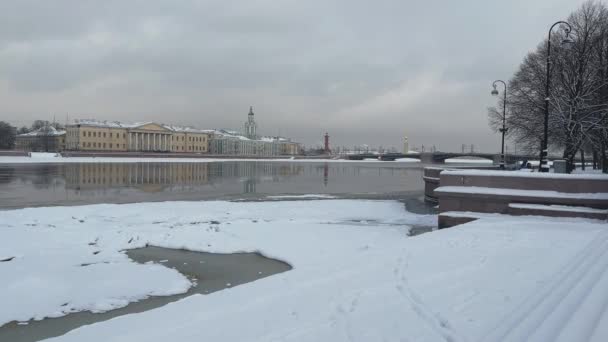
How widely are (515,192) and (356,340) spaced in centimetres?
1028

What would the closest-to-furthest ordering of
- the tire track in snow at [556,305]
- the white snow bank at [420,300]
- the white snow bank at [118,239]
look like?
the tire track in snow at [556,305], the white snow bank at [420,300], the white snow bank at [118,239]

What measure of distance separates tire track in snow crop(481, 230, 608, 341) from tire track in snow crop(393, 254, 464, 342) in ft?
1.14

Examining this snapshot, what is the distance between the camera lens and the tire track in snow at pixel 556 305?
4.47 meters

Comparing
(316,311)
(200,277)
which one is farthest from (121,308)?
(316,311)

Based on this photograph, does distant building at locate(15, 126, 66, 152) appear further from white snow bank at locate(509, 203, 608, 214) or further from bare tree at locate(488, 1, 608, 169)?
white snow bank at locate(509, 203, 608, 214)

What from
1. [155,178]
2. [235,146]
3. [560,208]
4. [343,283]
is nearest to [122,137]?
[235,146]

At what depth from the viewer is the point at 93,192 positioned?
1061 inches

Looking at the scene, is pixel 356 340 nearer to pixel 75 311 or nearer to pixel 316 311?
pixel 316 311

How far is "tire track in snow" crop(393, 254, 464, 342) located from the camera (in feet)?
15.2

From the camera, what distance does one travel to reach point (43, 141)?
13838cm

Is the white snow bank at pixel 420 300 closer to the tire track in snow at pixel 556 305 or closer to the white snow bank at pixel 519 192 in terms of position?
the tire track in snow at pixel 556 305

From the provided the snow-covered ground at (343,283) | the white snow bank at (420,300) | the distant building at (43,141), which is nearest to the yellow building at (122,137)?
the distant building at (43,141)

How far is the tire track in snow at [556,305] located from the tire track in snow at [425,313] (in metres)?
0.35

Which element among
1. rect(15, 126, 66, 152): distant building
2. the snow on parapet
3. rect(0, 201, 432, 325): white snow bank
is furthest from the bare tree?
rect(15, 126, 66, 152): distant building
